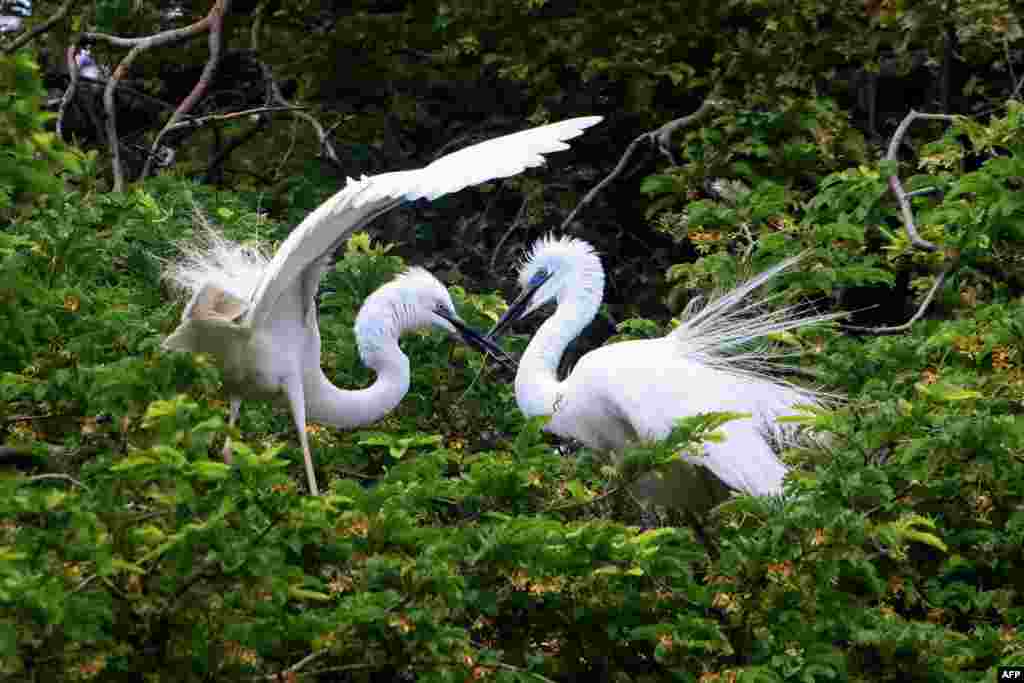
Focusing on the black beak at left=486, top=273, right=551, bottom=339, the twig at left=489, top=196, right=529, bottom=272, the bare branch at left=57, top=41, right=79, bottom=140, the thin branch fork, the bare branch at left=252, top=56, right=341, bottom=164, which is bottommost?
the twig at left=489, top=196, right=529, bottom=272

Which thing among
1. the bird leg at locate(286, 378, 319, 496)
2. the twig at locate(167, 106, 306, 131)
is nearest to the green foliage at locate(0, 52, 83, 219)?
the bird leg at locate(286, 378, 319, 496)

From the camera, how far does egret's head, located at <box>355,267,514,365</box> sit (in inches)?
233

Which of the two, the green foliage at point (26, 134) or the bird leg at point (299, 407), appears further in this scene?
the bird leg at point (299, 407)

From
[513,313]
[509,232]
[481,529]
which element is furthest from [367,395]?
[481,529]

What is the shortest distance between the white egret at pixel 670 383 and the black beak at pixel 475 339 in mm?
94

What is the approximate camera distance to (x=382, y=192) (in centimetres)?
476

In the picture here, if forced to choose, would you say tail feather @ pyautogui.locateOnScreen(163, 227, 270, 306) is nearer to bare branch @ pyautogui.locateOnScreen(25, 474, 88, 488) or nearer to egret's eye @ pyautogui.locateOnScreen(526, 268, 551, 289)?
egret's eye @ pyautogui.locateOnScreen(526, 268, 551, 289)

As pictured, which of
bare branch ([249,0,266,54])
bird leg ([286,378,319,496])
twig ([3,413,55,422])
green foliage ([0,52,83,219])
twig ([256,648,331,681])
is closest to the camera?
green foliage ([0,52,83,219])

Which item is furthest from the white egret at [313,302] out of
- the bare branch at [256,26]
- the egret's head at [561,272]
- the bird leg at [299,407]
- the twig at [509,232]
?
the bare branch at [256,26]

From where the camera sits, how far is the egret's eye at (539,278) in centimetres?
624

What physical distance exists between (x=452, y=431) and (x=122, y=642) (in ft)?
8.55

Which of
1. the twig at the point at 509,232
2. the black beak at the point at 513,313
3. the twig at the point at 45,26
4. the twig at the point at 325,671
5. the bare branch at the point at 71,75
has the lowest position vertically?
the twig at the point at 509,232

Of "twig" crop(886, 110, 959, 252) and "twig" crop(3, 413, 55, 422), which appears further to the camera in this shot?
"twig" crop(886, 110, 959, 252)

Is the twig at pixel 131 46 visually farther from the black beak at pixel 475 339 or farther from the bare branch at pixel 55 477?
the bare branch at pixel 55 477
